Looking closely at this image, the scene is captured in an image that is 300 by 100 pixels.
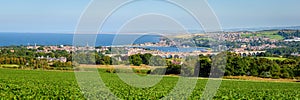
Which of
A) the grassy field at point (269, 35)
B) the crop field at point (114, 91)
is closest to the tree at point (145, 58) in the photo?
the crop field at point (114, 91)

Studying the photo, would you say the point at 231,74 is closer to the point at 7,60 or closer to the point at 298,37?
the point at 7,60

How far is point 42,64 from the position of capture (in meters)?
71.1

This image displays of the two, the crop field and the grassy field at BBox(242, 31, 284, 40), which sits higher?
the crop field

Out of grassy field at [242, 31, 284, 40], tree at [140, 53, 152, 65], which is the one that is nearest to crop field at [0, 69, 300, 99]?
tree at [140, 53, 152, 65]

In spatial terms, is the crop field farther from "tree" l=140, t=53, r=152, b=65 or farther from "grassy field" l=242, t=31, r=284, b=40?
"grassy field" l=242, t=31, r=284, b=40

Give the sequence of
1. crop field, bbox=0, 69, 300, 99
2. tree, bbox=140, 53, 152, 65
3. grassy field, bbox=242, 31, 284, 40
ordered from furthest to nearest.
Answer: grassy field, bbox=242, 31, 284, 40, tree, bbox=140, 53, 152, 65, crop field, bbox=0, 69, 300, 99

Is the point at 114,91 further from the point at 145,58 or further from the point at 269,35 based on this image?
the point at 269,35

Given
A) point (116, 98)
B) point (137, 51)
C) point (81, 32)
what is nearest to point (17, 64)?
point (137, 51)

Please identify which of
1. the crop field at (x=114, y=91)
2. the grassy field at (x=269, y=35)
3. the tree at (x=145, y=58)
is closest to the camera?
the crop field at (x=114, y=91)

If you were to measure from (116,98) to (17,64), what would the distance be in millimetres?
55142

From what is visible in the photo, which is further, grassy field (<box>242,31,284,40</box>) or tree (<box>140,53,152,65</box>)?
grassy field (<box>242,31,284,40</box>)

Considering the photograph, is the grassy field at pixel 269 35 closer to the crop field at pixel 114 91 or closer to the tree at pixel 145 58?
the tree at pixel 145 58

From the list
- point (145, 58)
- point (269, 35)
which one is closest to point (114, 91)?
point (145, 58)

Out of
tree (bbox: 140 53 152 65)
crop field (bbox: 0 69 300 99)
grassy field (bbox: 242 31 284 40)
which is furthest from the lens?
grassy field (bbox: 242 31 284 40)
